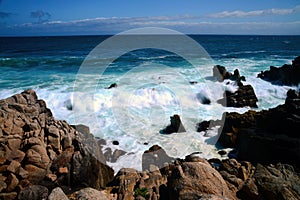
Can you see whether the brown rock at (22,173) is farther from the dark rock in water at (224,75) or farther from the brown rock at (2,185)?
the dark rock in water at (224,75)

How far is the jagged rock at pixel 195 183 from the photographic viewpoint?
4.68 metres

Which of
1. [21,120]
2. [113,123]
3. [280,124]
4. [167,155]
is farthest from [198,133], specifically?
[21,120]

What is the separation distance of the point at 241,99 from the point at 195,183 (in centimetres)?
1202

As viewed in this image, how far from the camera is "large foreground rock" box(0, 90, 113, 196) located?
7.16 metres

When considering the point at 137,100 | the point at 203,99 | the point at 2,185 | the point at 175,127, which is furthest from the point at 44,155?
the point at 203,99

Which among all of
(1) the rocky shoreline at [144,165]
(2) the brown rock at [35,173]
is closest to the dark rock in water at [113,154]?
(1) the rocky shoreline at [144,165]

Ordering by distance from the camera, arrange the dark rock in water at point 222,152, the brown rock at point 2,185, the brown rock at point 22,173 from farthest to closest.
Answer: the dark rock in water at point 222,152 < the brown rock at point 22,173 < the brown rock at point 2,185

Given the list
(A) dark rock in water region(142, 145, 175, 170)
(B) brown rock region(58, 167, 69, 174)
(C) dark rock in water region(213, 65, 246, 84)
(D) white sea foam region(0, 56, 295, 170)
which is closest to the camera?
(B) brown rock region(58, 167, 69, 174)

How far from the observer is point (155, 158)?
912 cm

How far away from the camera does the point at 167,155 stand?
9305mm

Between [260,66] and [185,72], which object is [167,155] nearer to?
[185,72]

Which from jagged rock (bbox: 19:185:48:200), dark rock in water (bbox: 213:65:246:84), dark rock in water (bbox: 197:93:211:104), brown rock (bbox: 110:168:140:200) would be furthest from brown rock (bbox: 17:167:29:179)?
dark rock in water (bbox: 213:65:246:84)

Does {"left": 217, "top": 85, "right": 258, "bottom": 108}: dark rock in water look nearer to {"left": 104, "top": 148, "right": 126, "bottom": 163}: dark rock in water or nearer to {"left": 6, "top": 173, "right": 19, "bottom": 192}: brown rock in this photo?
{"left": 104, "top": 148, "right": 126, "bottom": 163}: dark rock in water

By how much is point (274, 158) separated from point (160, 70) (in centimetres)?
1816
